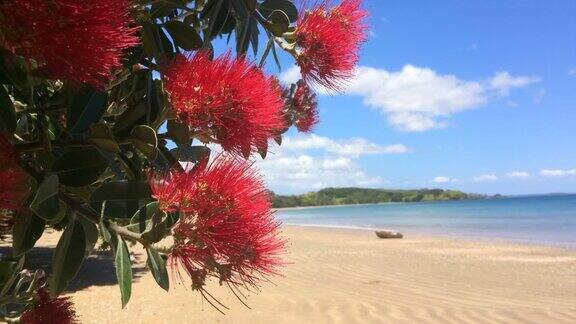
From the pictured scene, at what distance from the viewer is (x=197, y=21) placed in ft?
5.29

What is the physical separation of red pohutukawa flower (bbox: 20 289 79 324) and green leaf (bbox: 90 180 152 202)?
0.53 meters

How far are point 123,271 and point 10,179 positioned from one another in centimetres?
34

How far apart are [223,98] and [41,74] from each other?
29 cm

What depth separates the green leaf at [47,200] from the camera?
0.89 m

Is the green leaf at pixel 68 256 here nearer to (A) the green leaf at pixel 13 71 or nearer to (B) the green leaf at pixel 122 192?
(B) the green leaf at pixel 122 192

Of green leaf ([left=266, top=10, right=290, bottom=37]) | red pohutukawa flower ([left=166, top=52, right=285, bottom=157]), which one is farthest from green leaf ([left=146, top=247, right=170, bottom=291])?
green leaf ([left=266, top=10, right=290, bottom=37])

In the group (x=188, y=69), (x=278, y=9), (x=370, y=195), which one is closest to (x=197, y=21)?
(x=278, y=9)

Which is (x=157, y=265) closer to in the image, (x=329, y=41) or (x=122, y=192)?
(x=122, y=192)

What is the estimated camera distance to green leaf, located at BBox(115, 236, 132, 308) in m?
1.01

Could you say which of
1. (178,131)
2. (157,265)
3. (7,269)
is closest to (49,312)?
(7,269)

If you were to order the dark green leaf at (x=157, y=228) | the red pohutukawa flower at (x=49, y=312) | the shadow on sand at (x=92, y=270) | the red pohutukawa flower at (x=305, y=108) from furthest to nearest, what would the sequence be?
1. the shadow on sand at (x=92, y=270)
2. the red pohutukawa flower at (x=305, y=108)
3. the red pohutukawa flower at (x=49, y=312)
4. the dark green leaf at (x=157, y=228)

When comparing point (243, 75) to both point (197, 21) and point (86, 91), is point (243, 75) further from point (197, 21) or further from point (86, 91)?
point (197, 21)

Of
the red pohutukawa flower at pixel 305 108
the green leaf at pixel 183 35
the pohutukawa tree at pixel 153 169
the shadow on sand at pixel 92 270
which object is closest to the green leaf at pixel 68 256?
the pohutukawa tree at pixel 153 169

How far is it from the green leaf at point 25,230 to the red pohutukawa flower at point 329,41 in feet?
2.50
